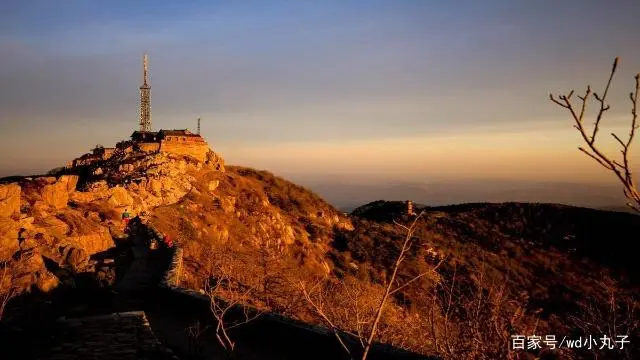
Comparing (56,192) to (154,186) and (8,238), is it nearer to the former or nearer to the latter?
(8,238)

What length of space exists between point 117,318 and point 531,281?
35.9 m

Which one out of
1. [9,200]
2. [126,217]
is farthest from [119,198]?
[9,200]

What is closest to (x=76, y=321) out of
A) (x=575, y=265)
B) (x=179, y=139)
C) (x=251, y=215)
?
(x=251, y=215)

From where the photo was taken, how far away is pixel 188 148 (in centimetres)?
4278

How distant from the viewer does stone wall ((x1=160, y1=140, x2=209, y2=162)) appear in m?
41.8

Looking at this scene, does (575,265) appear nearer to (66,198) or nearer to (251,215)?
(251,215)

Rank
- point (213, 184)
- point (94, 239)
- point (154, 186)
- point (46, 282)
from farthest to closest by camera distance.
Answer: point (213, 184) → point (154, 186) → point (94, 239) → point (46, 282)

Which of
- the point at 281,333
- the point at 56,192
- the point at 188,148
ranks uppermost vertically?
the point at 188,148

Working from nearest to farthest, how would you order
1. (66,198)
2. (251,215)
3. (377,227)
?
(66,198) < (251,215) < (377,227)

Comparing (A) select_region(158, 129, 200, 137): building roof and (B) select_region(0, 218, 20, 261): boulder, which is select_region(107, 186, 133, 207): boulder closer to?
(B) select_region(0, 218, 20, 261): boulder

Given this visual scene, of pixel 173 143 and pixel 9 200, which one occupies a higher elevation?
pixel 173 143

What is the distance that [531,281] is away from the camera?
37.8m

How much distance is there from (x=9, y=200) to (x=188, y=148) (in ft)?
89.2

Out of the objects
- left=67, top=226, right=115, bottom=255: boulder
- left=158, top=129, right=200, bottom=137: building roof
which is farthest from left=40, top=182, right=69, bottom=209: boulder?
left=158, top=129, right=200, bottom=137: building roof
